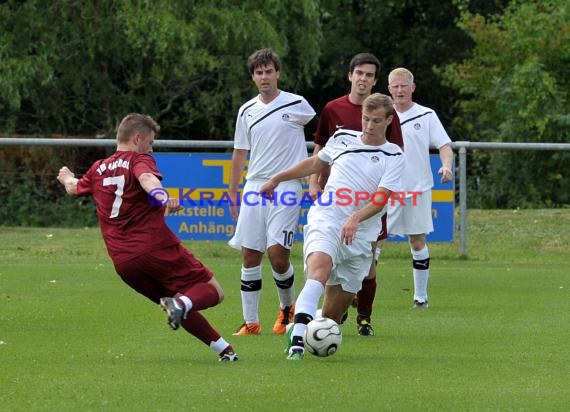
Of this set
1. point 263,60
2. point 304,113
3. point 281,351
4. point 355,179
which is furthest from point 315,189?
point 281,351

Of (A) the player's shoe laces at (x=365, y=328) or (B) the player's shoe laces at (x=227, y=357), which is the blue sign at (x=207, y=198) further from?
(B) the player's shoe laces at (x=227, y=357)

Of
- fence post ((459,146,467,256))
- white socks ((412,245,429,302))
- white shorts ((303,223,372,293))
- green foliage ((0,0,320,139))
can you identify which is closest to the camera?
white shorts ((303,223,372,293))

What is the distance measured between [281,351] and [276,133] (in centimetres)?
217

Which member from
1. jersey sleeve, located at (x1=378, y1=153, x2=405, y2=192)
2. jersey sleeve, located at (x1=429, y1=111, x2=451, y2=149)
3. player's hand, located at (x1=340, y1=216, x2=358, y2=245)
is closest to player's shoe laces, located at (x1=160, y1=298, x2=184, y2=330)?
player's hand, located at (x1=340, y1=216, x2=358, y2=245)

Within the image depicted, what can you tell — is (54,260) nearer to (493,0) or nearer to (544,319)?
(544,319)

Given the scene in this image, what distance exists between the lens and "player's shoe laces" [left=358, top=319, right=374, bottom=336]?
11.3 m

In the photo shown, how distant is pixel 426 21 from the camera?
142ft

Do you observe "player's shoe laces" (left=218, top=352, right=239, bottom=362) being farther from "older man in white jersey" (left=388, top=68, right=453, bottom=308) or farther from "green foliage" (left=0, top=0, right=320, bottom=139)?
"green foliage" (left=0, top=0, right=320, bottom=139)

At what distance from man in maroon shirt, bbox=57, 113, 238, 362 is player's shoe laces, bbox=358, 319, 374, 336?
7.47 feet

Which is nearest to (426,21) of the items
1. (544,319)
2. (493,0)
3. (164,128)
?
(493,0)

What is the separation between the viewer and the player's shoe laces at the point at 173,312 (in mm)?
8773

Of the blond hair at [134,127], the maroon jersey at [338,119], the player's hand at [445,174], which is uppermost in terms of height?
the blond hair at [134,127]

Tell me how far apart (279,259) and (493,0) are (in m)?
31.1

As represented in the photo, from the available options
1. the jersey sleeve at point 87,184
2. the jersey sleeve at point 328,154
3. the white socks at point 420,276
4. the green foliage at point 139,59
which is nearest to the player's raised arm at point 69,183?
the jersey sleeve at point 87,184
